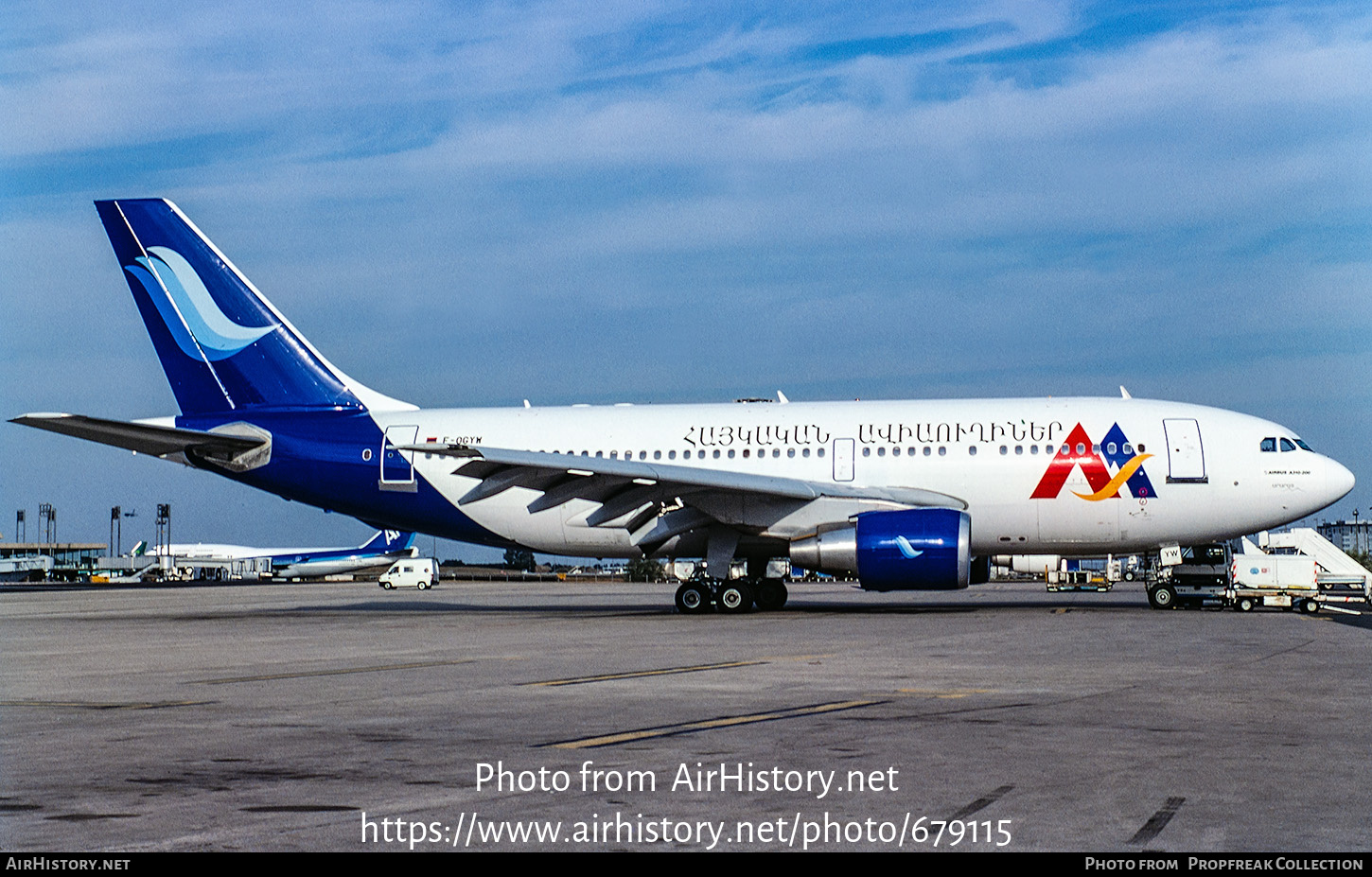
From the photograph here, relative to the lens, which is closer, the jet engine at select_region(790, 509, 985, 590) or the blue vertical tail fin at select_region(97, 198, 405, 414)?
the jet engine at select_region(790, 509, 985, 590)

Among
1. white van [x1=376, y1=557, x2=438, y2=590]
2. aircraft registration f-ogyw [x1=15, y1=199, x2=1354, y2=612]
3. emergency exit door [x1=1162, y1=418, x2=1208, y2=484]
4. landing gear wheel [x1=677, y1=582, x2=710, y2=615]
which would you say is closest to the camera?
aircraft registration f-ogyw [x1=15, y1=199, x2=1354, y2=612]

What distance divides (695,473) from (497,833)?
55.8 feet

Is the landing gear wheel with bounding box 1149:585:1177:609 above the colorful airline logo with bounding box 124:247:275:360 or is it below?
below

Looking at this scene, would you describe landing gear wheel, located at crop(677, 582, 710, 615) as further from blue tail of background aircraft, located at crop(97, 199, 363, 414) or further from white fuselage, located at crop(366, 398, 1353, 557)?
blue tail of background aircraft, located at crop(97, 199, 363, 414)

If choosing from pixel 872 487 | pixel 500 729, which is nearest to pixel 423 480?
pixel 872 487

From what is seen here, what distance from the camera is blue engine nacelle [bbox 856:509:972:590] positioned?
20953 millimetres

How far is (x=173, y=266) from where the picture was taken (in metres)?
26.5

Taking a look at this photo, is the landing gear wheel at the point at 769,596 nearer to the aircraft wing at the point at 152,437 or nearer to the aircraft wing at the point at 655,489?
the aircraft wing at the point at 655,489

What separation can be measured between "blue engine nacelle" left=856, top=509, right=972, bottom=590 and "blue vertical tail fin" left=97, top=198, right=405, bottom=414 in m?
11.6

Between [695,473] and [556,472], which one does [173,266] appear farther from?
[695,473]

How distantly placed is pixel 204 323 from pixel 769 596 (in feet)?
42.4

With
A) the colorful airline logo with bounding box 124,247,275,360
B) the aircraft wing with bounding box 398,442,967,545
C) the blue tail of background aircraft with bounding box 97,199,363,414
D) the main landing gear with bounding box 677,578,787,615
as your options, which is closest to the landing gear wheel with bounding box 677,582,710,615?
the main landing gear with bounding box 677,578,787,615

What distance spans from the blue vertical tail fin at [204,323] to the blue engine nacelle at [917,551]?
11.6 meters

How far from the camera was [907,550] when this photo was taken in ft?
69.1
